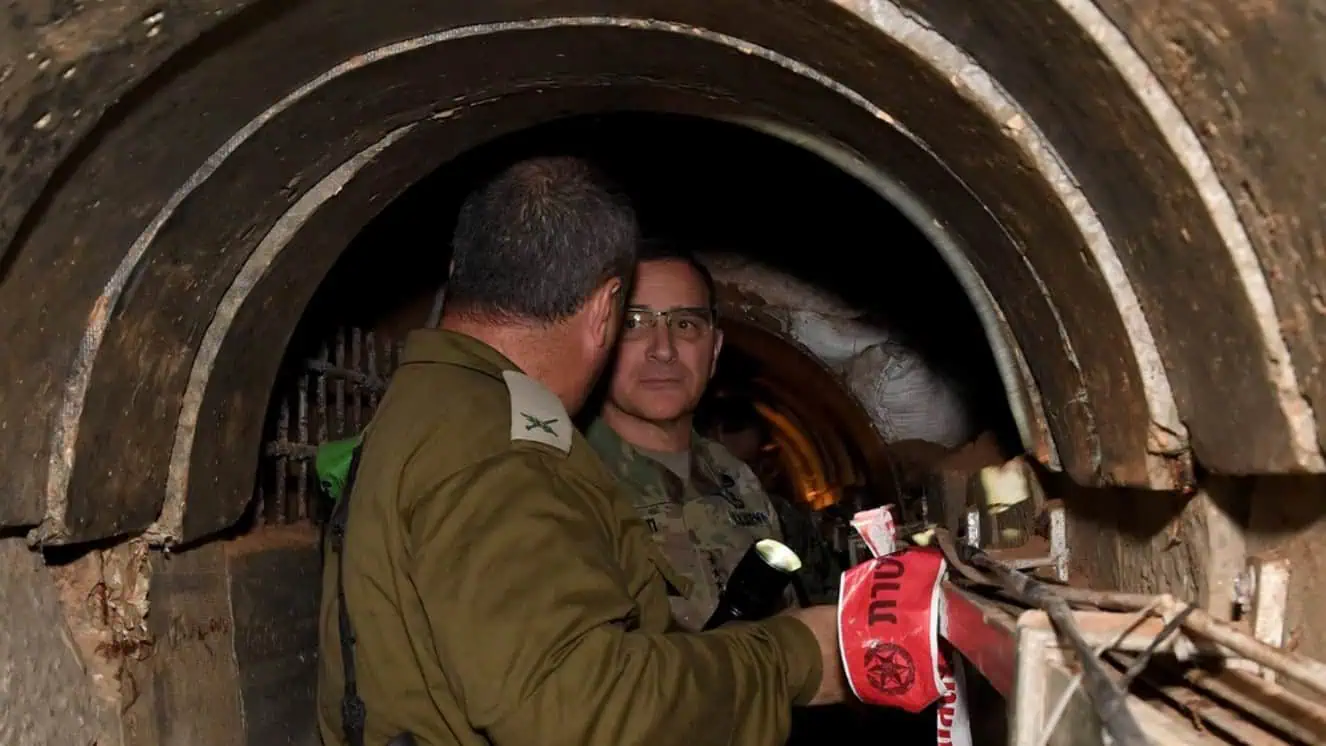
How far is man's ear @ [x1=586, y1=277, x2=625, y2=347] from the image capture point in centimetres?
195

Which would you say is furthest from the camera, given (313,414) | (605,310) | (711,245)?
(711,245)

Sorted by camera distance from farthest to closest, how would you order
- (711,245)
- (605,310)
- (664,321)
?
(711,245)
(664,321)
(605,310)

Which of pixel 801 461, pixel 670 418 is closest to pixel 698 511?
pixel 670 418

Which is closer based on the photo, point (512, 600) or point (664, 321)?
point (512, 600)

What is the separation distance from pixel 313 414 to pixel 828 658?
1.56 m

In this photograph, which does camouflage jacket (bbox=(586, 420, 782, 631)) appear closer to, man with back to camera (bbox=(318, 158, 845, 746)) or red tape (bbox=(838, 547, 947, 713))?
man with back to camera (bbox=(318, 158, 845, 746))

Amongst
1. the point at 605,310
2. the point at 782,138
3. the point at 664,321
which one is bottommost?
the point at 605,310

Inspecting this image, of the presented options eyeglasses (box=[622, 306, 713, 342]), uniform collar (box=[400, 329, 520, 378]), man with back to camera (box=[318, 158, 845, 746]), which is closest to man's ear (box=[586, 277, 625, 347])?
man with back to camera (box=[318, 158, 845, 746])

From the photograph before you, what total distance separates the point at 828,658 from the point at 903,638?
0.77 ft

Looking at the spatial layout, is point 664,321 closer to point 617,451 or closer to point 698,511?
point 617,451

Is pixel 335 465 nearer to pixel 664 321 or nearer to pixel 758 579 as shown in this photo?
pixel 758 579

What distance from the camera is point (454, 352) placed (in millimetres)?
1795

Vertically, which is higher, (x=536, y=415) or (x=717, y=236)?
(x=717, y=236)

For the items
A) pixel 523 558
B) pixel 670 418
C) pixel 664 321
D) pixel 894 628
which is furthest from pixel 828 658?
pixel 664 321
